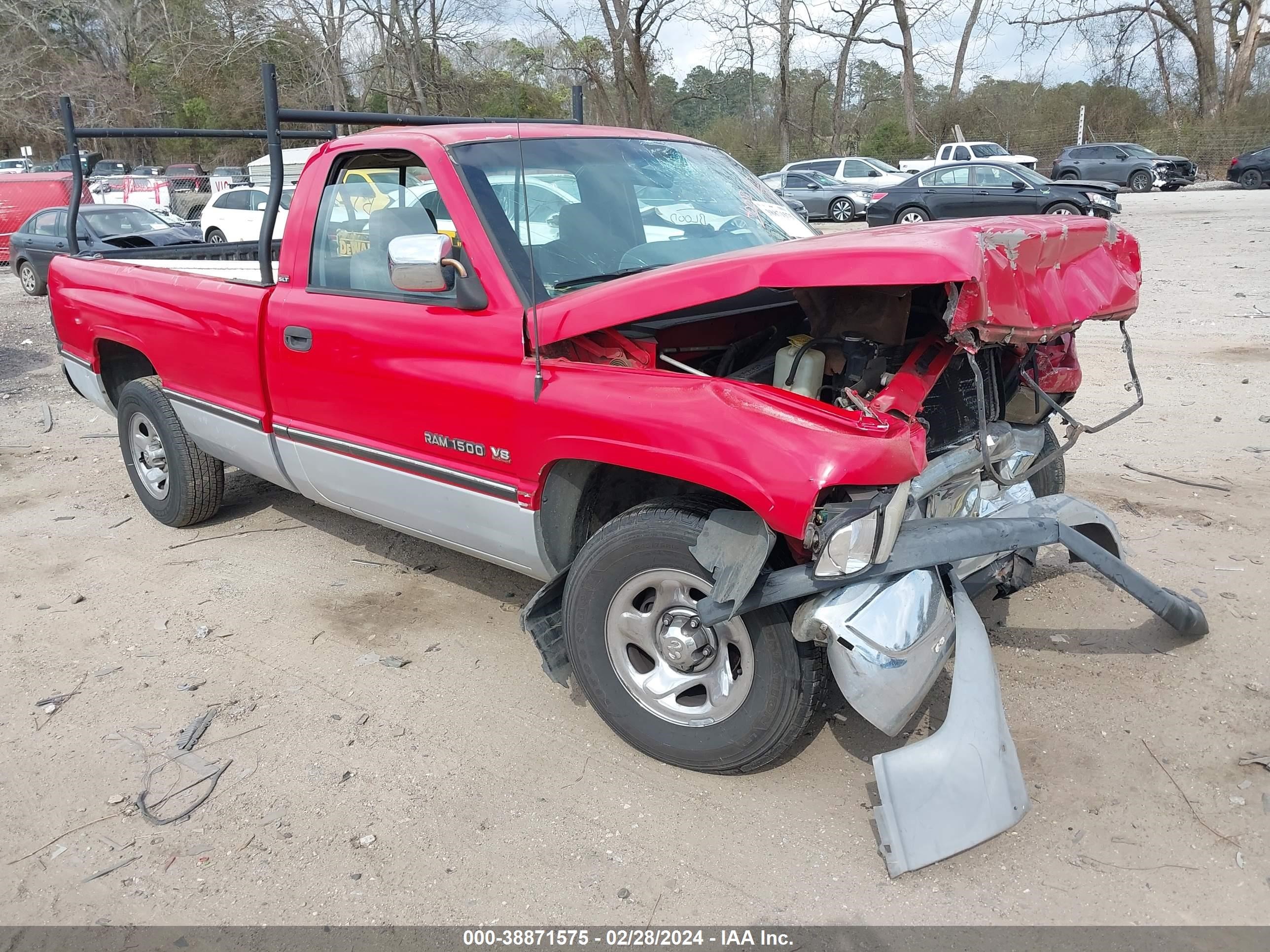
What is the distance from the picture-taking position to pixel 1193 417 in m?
Result: 6.45

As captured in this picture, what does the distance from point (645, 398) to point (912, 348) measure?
0.95 m

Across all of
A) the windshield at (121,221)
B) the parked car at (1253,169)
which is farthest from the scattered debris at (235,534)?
the parked car at (1253,169)

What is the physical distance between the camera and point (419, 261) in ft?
10.2

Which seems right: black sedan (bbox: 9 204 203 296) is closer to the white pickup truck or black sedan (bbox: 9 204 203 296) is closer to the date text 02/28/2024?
the date text 02/28/2024

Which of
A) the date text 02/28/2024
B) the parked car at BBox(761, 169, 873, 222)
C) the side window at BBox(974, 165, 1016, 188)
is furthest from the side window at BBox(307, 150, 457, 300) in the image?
the parked car at BBox(761, 169, 873, 222)

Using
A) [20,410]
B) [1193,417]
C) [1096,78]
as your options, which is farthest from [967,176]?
[1096,78]

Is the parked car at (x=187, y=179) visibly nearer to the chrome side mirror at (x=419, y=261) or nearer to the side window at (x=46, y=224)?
the side window at (x=46, y=224)

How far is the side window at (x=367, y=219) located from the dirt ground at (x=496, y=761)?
4.77 ft

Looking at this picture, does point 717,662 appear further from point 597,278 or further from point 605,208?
point 605,208

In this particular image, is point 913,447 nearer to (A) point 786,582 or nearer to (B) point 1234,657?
(A) point 786,582

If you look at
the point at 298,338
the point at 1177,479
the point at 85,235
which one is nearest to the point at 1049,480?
the point at 1177,479

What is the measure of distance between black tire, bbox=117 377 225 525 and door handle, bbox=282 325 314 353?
1411mm

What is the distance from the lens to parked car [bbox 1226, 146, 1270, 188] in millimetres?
27594

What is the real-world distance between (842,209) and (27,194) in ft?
60.0
